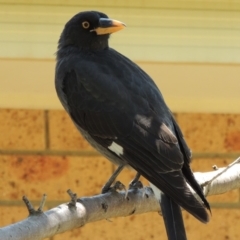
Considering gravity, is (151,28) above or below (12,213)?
above

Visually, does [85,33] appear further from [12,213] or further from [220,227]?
[220,227]

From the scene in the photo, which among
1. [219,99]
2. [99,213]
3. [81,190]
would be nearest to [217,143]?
[219,99]

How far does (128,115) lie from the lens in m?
3.07

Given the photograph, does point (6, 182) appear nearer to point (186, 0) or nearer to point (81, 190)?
point (81, 190)

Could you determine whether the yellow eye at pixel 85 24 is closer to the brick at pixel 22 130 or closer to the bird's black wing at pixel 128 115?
the bird's black wing at pixel 128 115

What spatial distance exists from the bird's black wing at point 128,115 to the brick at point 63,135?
42 centimetres

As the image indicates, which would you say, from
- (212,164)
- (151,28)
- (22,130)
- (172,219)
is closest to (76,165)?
(22,130)

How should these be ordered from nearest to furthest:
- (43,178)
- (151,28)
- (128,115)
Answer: (128,115) → (151,28) → (43,178)

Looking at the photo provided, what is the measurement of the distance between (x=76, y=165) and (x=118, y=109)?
66cm

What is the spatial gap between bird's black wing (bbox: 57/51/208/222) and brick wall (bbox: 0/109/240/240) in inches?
17.9

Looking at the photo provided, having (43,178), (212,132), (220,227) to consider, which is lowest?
(220,227)

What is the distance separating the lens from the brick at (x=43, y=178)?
3.68 m

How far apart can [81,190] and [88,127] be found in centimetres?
58

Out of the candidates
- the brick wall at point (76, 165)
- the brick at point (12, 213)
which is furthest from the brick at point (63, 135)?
the brick at point (12, 213)
